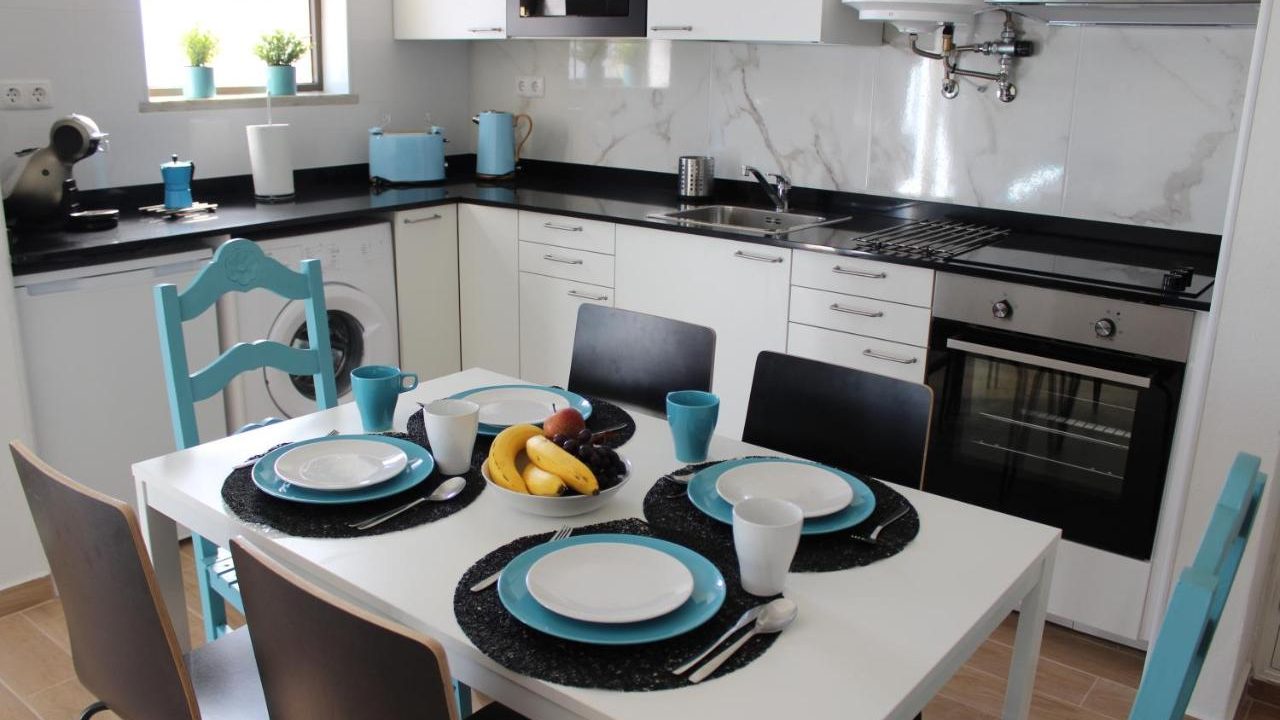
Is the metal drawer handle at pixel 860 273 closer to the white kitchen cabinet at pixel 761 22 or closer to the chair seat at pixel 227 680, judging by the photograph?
the white kitchen cabinet at pixel 761 22

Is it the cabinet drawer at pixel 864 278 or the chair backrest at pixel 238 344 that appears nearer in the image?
the chair backrest at pixel 238 344

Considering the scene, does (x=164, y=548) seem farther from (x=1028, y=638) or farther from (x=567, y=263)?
(x=567, y=263)

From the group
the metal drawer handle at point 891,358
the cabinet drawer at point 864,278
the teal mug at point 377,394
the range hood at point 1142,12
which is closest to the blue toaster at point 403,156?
the cabinet drawer at point 864,278

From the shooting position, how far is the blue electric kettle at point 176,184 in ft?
10.6

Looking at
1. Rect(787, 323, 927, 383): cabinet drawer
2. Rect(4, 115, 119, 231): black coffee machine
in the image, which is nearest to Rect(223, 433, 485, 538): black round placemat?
Rect(787, 323, 927, 383): cabinet drawer

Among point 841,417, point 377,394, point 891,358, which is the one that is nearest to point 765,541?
point 841,417

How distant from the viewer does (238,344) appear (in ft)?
7.00

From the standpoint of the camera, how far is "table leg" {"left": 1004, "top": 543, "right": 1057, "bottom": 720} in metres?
1.52

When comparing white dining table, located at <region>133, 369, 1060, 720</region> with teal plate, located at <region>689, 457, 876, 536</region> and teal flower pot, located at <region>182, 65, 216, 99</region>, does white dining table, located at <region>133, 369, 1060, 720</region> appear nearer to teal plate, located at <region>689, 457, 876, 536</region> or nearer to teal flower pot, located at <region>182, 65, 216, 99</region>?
teal plate, located at <region>689, 457, 876, 536</region>

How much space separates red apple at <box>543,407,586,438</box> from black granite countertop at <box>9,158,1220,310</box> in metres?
1.37

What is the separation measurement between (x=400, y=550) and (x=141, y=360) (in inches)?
68.6

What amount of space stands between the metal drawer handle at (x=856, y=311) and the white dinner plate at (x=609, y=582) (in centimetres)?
161

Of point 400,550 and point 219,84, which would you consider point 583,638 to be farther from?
point 219,84

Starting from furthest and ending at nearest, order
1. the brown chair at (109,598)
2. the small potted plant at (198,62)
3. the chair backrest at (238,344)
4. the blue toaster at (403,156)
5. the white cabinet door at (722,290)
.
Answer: the blue toaster at (403,156), the small potted plant at (198,62), the white cabinet door at (722,290), the chair backrest at (238,344), the brown chair at (109,598)
